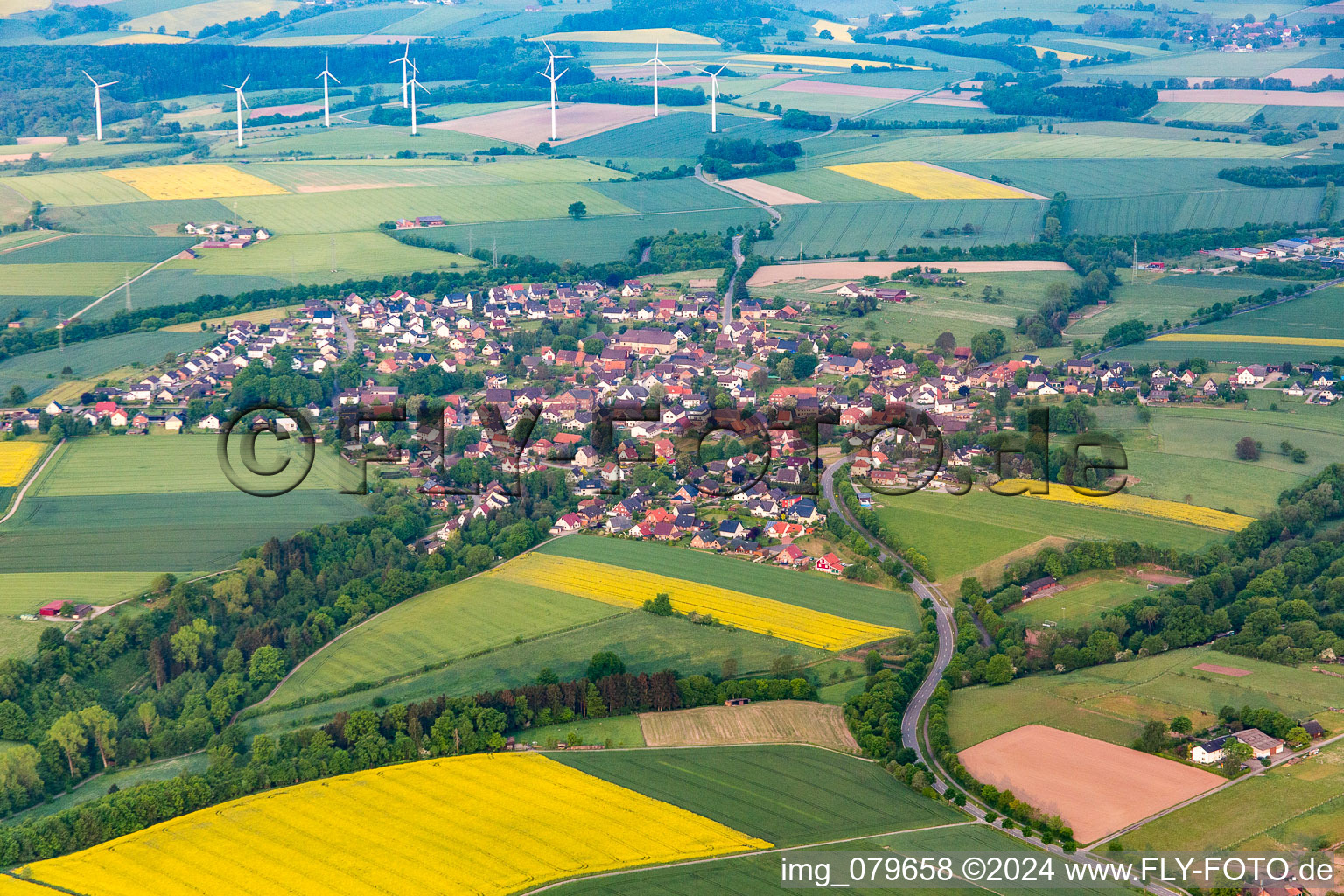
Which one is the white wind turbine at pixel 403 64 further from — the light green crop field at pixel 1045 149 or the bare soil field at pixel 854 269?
the bare soil field at pixel 854 269

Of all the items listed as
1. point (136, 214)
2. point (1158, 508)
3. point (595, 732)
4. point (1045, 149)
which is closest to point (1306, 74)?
point (1045, 149)

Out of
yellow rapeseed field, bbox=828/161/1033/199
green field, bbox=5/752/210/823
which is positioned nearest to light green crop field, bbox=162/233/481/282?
yellow rapeseed field, bbox=828/161/1033/199

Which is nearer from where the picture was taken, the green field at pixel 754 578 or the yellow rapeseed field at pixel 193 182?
the green field at pixel 754 578

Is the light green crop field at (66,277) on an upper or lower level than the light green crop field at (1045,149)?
lower

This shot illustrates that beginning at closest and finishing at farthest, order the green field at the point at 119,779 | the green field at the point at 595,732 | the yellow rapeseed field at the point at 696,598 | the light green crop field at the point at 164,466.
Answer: the green field at the point at 119,779 < the green field at the point at 595,732 < the yellow rapeseed field at the point at 696,598 < the light green crop field at the point at 164,466

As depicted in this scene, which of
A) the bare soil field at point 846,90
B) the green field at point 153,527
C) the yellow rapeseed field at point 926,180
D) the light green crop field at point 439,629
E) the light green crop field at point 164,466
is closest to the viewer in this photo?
the light green crop field at point 439,629

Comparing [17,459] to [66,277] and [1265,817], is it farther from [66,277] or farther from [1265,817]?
[1265,817]

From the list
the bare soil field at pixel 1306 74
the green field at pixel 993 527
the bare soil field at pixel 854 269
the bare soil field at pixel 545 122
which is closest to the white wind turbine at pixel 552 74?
the bare soil field at pixel 545 122
